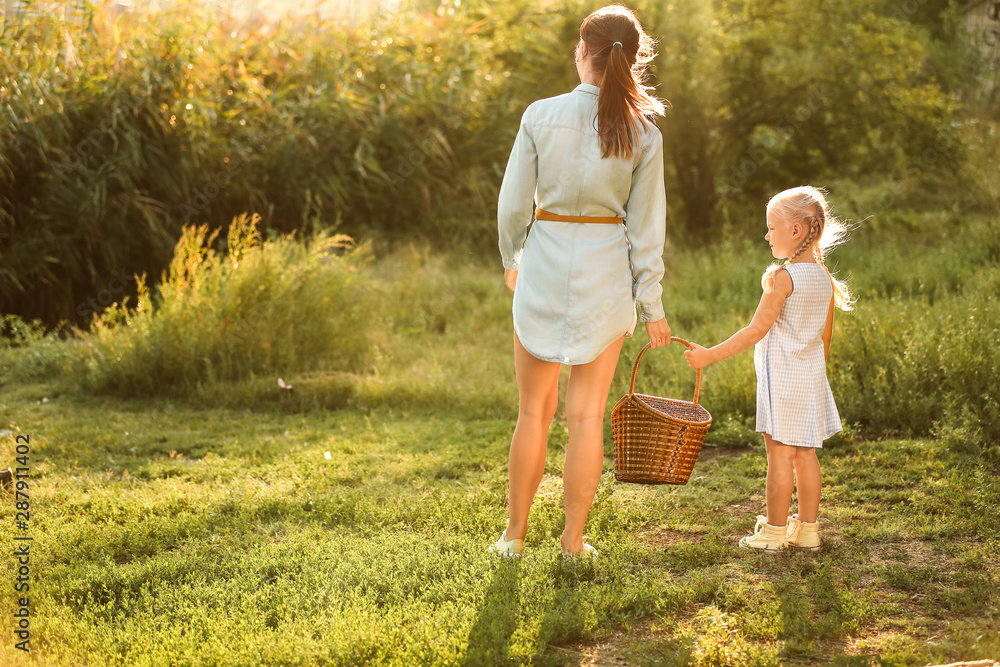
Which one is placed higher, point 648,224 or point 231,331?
point 648,224

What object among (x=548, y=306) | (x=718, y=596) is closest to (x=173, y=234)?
(x=548, y=306)

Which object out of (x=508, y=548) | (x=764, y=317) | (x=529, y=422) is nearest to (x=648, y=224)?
(x=764, y=317)

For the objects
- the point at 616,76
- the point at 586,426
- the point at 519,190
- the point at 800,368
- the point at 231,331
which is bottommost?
the point at 231,331

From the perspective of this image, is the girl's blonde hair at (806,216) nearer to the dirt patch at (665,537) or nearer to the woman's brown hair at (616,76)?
the woman's brown hair at (616,76)

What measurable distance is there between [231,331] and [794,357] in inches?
169

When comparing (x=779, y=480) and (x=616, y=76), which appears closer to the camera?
(x=616, y=76)

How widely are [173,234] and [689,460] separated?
7.03 m

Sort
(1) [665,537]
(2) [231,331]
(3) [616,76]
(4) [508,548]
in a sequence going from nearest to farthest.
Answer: (3) [616,76] → (4) [508,548] → (1) [665,537] → (2) [231,331]

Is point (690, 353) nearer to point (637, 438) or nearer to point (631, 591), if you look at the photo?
point (637, 438)

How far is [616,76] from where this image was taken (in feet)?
9.13

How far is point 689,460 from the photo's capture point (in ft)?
10.6

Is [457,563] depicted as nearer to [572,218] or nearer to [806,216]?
[572,218]

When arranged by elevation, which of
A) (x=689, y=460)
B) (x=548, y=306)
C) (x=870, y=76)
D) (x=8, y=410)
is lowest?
(x=8, y=410)

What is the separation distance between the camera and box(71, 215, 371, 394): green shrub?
6.08 metres
